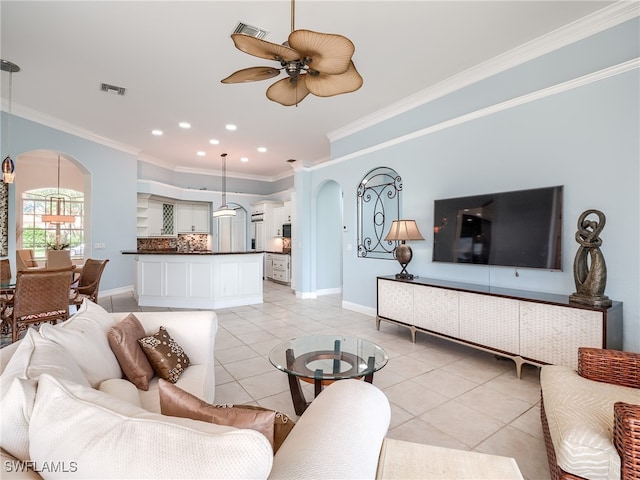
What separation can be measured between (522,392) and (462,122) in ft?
9.96

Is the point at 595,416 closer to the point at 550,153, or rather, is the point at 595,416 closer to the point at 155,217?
the point at 550,153

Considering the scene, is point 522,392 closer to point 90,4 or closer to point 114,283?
point 90,4

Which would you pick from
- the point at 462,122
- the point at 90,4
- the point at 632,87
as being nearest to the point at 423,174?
the point at 462,122

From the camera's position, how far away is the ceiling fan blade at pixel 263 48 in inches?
73.2

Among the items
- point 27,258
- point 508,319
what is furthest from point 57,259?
point 508,319

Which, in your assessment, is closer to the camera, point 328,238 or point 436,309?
point 436,309

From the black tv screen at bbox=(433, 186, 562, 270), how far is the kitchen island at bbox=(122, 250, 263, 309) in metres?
3.78

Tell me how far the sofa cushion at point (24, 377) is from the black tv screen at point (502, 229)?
362 centimetres

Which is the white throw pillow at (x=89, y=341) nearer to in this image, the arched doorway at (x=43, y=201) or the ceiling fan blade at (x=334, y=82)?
the ceiling fan blade at (x=334, y=82)

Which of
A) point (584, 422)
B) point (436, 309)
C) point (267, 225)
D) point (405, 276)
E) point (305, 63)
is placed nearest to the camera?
point (584, 422)

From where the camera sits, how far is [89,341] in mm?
1656

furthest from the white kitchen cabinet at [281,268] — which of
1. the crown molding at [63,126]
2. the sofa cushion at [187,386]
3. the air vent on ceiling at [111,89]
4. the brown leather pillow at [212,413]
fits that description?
the brown leather pillow at [212,413]

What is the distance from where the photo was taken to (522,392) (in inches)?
106

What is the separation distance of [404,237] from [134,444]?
150 inches
